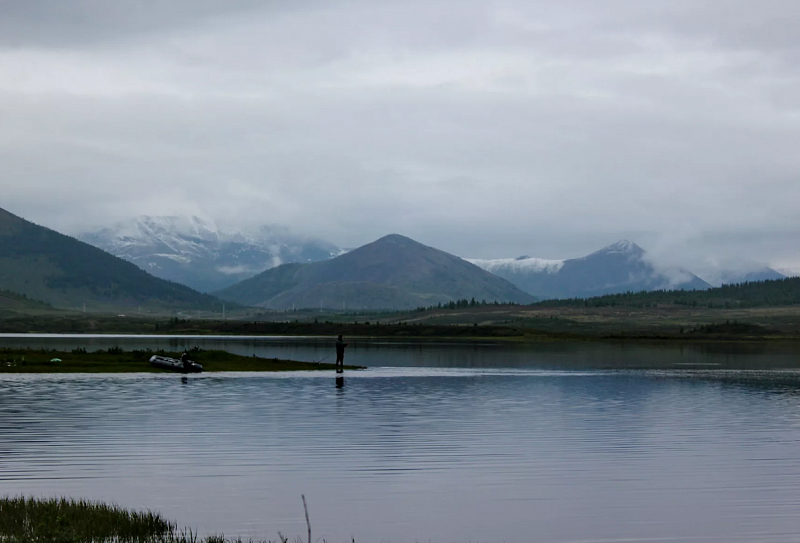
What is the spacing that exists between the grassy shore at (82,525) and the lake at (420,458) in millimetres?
1337

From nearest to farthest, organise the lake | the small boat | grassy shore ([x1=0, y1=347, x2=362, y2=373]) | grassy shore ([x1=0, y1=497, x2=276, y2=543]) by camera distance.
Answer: grassy shore ([x1=0, y1=497, x2=276, y2=543]), the lake, grassy shore ([x1=0, y1=347, x2=362, y2=373]), the small boat

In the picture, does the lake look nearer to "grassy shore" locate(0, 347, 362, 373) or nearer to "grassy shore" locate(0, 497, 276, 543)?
"grassy shore" locate(0, 497, 276, 543)

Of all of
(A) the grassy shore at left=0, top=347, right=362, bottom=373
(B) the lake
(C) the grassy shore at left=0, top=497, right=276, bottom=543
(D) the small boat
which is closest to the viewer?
(C) the grassy shore at left=0, top=497, right=276, bottom=543

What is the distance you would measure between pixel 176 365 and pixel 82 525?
5364 cm

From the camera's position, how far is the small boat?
73.1 metres

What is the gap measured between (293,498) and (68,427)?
17.0 m

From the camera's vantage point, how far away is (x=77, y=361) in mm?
74438

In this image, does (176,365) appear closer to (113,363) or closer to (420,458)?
(113,363)

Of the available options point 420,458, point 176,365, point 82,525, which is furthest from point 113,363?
point 82,525

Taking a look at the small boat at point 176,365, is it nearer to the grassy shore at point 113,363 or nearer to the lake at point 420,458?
the grassy shore at point 113,363

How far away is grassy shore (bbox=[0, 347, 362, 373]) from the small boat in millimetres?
376

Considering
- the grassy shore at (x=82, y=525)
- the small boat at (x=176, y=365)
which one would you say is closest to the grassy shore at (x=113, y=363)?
the small boat at (x=176, y=365)

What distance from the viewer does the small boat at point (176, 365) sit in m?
73.1

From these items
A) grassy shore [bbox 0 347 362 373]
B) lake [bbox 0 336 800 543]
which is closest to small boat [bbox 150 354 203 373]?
grassy shore [bbox 0 347 362 373]
